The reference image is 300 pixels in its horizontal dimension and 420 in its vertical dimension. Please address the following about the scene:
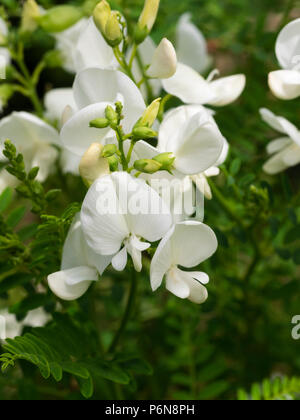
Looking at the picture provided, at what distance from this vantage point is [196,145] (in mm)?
641

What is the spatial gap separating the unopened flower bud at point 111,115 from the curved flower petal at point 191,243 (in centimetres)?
12

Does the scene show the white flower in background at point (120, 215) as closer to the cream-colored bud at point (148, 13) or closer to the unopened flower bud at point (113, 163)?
the unopened flower bud at point (113, 163)

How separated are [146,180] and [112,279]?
51 centimetres

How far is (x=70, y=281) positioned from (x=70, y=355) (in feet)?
0.33

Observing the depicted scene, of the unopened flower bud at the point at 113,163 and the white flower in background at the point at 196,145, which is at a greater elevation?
the white flower in background at the point at 196,145

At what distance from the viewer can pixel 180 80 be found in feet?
2.46

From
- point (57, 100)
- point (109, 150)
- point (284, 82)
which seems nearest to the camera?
point (109, 150)

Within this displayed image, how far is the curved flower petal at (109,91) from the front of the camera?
644mm

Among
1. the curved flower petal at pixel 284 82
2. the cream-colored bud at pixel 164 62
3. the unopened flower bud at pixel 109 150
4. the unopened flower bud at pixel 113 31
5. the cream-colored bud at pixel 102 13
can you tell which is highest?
the cream-colored bud at pixel 102 13

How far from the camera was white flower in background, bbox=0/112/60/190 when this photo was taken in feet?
2.58

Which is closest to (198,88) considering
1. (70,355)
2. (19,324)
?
(70,355)

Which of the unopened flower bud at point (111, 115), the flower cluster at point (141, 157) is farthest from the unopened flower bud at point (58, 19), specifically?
the unopened flower bud at point (111, 115)

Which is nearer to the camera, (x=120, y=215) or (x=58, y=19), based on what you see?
(x=120, y=215)

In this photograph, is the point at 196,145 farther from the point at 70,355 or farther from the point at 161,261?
the point at 70,355
